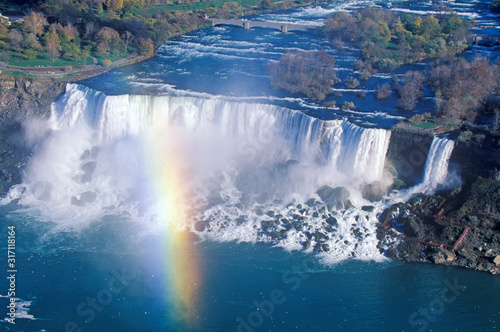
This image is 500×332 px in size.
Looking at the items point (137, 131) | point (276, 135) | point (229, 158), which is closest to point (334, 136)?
point (276, 135)

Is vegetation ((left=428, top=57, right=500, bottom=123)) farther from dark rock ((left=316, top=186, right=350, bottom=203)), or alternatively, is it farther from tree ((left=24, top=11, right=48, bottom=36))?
tree ((left=24, top=11, right=48, bottom=36))

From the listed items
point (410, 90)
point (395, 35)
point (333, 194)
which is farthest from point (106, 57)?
point (395, 35)

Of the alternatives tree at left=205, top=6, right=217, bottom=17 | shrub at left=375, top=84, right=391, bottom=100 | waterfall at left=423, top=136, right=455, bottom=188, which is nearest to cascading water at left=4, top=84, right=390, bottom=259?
waterfall at left=423, top=136, right=455, bottom=188

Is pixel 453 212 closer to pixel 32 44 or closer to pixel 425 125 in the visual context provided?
pixel 425 125

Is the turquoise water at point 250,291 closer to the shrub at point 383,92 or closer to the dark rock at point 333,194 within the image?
the dark rock at point 333,194

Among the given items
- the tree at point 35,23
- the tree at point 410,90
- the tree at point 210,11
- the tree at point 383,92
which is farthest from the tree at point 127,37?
the tree at point 410,90
